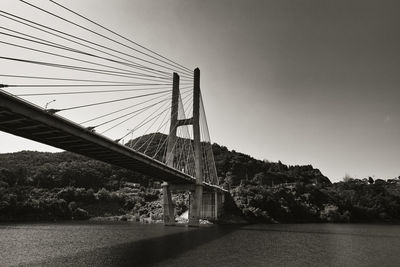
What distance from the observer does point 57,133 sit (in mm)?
32031

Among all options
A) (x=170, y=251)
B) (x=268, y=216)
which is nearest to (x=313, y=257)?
Result: (x=170, y=251)

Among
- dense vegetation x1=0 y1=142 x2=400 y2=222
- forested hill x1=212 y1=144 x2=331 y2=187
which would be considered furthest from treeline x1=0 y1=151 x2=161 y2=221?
forested hill x1=212 y1=144 x2=331 y2=187

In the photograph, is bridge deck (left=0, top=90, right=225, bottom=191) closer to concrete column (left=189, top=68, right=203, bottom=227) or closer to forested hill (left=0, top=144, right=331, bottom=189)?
concrete column (left=189, top=68, right=203, bottom=227)

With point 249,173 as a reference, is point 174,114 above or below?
below

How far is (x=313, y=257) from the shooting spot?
107ft

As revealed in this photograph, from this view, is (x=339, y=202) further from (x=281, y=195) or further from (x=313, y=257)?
(x=313, y=257)

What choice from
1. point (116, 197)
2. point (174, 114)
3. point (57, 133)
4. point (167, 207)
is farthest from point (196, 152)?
point (116, 197)

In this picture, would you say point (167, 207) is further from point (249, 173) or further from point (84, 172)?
point (249, 173)

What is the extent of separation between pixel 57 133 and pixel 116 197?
257 feet

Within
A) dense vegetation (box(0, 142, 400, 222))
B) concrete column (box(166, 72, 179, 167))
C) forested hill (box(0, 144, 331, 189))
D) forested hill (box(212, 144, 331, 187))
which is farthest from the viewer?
forested hill (box(212, 144, 331, 187))

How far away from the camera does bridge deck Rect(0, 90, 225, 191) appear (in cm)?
2586

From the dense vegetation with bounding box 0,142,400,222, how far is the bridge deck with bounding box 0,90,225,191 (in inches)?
1915

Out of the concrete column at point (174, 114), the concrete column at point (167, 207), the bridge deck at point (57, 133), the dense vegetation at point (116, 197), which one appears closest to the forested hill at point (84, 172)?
the dense vegetation at point (116, 197)

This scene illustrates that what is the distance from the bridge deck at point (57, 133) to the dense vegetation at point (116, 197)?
1915 inches
